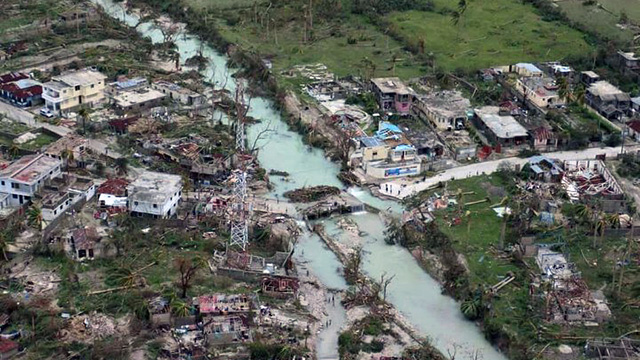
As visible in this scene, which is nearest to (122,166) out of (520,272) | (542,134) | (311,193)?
(311,193)

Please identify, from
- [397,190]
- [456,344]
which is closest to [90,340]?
[456,344]

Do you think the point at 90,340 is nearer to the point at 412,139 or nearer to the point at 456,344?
the point at 456,344

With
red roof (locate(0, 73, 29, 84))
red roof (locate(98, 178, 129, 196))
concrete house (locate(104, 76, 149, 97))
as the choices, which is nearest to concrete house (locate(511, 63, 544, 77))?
concrete house (locate(104, 76, 149, 97))

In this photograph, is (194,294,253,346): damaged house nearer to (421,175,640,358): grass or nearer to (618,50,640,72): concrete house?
(421,175,640,358): grass

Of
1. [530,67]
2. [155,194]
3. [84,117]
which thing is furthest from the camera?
[530,67]

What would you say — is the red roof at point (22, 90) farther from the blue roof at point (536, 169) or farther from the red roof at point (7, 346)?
the blue roof at point (536, 169)

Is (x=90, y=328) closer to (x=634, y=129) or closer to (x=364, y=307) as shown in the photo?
(x=364, y=307)
